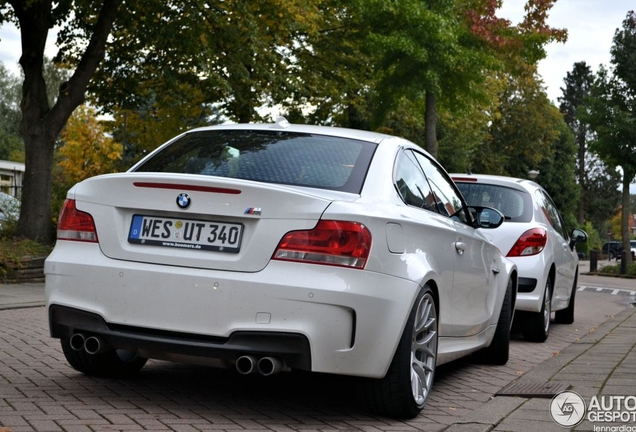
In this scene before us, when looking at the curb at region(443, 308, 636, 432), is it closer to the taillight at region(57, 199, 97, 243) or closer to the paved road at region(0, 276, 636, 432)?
the paved road at region(0, 276, 636, 432)

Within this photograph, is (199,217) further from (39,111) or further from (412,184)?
(39,111)

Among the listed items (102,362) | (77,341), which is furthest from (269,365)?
(102,362)

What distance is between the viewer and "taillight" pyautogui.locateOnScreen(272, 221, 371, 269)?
4.83m

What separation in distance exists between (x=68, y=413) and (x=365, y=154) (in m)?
2.09

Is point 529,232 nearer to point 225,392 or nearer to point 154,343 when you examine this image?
point 225,392

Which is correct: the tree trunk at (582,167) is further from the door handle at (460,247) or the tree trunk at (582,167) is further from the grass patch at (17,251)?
the door handle at (460,247)

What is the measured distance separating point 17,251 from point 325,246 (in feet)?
38.7

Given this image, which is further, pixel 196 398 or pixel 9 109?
pixel 9 109

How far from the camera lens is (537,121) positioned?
60094mm

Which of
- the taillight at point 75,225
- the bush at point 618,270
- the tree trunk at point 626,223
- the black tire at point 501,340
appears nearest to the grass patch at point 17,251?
the black tire at point 501,340

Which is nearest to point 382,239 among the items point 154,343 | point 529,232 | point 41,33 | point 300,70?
point 154,343

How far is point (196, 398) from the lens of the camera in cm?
564

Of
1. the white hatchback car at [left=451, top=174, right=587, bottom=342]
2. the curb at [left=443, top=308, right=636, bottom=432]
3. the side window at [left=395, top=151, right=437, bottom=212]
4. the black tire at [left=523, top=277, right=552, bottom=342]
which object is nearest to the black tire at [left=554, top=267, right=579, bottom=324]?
the curb at [left=443, top=308, right=636, bottom=432]

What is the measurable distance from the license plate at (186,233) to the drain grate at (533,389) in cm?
228
